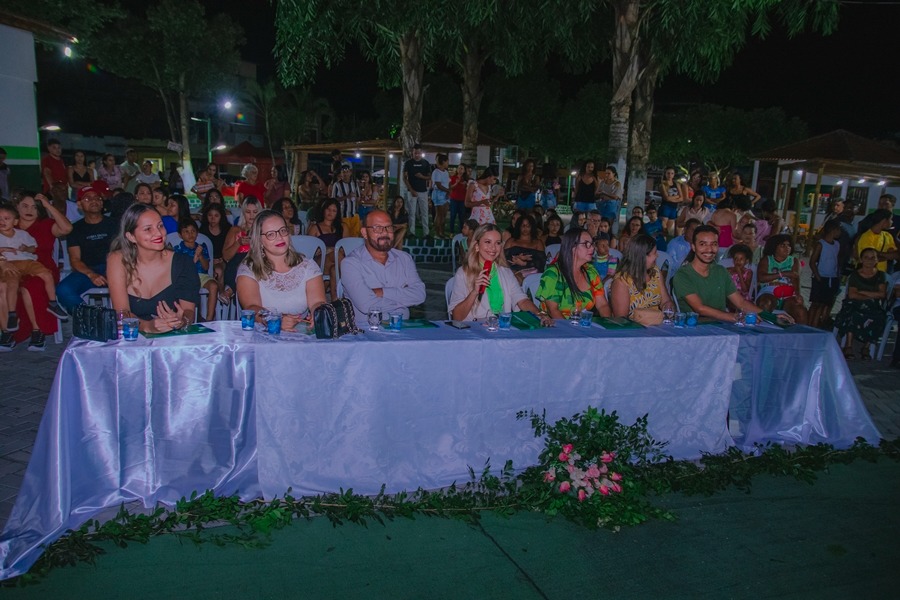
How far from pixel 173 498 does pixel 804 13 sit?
1084 centimetres

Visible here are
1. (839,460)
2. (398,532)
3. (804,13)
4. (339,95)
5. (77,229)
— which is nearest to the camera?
(398,532)

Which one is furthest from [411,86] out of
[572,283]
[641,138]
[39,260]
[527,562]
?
[527,562]

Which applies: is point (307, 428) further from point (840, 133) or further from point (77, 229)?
point (840, 133)

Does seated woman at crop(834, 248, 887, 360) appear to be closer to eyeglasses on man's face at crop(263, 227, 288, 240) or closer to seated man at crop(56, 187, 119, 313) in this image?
eyeglasses on man's face at crop(263, 227, 288, 240)

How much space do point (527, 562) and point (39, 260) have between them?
225 inches

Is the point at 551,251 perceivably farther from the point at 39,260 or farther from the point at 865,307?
the point at 39,260

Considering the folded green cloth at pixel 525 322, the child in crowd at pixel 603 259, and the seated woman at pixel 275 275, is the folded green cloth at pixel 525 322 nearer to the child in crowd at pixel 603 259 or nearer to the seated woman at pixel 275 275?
the seated woman at pixel 275 275

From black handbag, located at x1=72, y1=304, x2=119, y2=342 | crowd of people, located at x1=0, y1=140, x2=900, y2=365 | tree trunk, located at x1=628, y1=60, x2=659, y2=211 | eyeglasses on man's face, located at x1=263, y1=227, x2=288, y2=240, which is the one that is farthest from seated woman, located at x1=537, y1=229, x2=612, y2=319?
tree trunk, located at x1=628, y1=60, x2=659, y2=211

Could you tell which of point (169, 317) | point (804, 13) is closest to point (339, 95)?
point (804, 13)

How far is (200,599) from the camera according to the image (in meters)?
2.62

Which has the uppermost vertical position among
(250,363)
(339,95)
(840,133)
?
(339,95)

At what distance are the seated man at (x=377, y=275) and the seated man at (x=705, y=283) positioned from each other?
2.00 metres

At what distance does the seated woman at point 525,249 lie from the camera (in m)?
7.12

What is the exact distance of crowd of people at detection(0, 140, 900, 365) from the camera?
13.3ft
